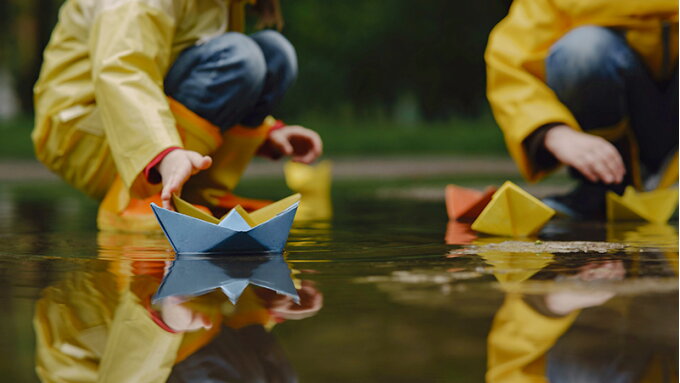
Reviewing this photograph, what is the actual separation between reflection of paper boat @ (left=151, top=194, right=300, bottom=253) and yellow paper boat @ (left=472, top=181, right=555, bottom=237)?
0.49 meters

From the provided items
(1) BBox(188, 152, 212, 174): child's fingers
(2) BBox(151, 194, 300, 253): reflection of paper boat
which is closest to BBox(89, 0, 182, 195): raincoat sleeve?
(1) BBox(188, 152, 212, 174): child's fingers

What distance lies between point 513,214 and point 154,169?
0.77 metres

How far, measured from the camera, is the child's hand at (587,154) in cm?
218

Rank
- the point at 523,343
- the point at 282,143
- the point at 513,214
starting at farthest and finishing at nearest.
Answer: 1. the point at 282,143
2. the point at 513,214
3. the point at 523,343

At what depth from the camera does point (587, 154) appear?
2.21 meters

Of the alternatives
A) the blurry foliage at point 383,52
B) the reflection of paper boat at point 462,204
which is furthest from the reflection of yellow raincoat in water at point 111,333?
the blurry foliage at point 383,52

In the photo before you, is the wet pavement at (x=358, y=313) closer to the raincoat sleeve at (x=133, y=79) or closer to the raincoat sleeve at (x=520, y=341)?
the raincoat sleeve at (x=520, y=341)

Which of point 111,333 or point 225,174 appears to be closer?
point 111,333

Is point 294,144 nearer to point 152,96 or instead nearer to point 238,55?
point 238,55

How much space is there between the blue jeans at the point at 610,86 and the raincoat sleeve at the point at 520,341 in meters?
1.30

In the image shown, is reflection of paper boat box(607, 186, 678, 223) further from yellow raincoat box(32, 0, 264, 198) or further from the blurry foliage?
the blurry foliage

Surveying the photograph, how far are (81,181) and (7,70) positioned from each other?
17359mm

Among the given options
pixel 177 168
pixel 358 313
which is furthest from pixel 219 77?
pixel 358 313

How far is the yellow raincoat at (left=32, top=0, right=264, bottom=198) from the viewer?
2.00 metres
